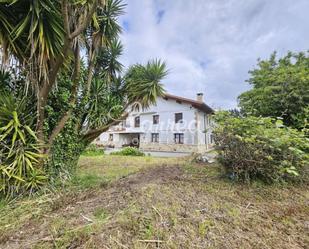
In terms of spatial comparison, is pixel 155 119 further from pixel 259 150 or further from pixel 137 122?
pixel 259 150

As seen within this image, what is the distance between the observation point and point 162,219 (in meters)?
2.75

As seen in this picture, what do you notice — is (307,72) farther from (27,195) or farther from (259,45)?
(27,195)

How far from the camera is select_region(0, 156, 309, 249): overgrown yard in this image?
2.38 metres

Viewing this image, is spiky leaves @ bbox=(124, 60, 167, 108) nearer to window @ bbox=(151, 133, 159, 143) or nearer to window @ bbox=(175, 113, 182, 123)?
window @ bbox=(175, 113, 182, 123)

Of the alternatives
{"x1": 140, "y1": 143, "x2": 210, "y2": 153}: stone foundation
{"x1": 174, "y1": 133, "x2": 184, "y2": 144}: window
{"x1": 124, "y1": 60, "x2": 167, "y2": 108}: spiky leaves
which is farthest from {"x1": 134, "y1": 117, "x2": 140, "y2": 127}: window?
{"x1": 124, "y1": 60, "x2": 167, "y2": 108}: spiky leaves

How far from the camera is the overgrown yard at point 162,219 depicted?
2.38m

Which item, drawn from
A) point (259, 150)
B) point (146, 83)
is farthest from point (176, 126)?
point (259, 150)

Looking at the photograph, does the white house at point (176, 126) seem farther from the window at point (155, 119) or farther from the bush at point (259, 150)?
the bush at point (259, 150)

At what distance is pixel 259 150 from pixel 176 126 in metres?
16.6

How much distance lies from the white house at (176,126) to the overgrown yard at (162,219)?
1486 centimetres

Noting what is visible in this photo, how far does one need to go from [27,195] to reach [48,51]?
3.00 m

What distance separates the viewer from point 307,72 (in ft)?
26.2

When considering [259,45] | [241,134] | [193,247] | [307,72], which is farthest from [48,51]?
[259,45]

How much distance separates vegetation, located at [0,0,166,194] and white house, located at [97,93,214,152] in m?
12.5
